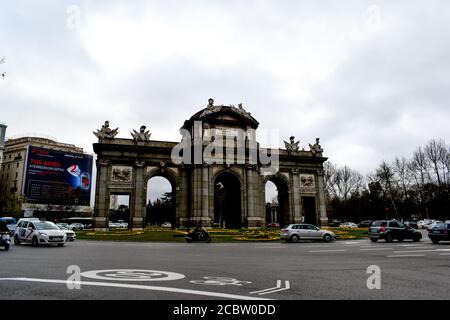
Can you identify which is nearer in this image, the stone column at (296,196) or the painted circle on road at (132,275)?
the painted circle on road at (132,275)

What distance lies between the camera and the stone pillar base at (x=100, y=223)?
43.9 m

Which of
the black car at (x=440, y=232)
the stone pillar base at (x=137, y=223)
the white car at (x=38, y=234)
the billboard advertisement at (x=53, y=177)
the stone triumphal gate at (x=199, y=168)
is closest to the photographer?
the white car at (x=38, y=234)

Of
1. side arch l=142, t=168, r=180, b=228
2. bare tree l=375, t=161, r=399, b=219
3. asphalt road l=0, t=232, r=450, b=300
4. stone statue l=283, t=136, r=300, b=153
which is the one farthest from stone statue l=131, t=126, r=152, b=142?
bare tree l=375, t=161, r=399, b=219

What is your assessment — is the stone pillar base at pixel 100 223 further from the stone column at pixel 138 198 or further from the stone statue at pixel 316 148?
the stone statue at pixel 316 148

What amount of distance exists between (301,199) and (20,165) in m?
78.7

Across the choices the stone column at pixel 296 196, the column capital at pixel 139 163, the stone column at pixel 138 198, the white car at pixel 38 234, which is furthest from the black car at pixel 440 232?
the column capital at pixel 139 163

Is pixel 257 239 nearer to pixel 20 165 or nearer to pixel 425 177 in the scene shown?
pixel 425 177

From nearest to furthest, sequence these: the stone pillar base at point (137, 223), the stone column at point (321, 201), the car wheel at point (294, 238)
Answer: the car wheel at point (294, 238)
the stone pillar base at point (137, 223)
the stone column at point (321, 201)

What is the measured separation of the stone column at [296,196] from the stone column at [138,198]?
75.7 ft

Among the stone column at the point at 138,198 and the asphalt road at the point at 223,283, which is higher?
the stone column at the point at 138,198

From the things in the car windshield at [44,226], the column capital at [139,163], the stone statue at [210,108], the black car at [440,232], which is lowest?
the black car at [440,232]

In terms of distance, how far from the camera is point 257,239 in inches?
1219

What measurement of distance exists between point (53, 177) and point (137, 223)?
5359 cm

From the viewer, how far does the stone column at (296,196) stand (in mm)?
53031
